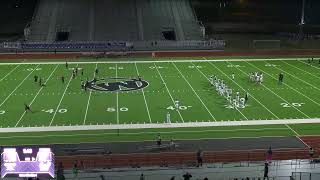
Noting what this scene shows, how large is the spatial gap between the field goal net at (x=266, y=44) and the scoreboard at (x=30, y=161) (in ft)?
148

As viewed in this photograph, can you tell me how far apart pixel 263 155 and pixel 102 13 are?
151 feet

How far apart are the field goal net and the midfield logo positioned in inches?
969

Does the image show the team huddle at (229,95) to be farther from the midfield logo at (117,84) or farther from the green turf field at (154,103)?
the midfield logo at (117,84)

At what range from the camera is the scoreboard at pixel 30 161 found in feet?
41.9

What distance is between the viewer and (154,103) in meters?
28.2

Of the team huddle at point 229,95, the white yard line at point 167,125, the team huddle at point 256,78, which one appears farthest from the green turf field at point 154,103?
the team huddle at point 256,78

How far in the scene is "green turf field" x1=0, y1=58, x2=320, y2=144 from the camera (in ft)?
75.7

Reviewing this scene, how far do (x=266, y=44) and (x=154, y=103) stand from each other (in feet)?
105

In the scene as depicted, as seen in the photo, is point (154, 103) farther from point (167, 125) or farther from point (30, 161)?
point (30, 161)

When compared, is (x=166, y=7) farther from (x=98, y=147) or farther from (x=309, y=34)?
(x=98, y=147)

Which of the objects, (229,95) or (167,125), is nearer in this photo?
(167,125)

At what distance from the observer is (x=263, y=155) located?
19812 mm

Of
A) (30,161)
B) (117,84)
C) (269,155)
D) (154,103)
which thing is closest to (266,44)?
(117,84)

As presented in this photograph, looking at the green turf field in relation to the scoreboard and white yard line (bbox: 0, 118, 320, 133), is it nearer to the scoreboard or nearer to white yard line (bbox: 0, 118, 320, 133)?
white yard line (bbox: 0, 118, 320, 133)
